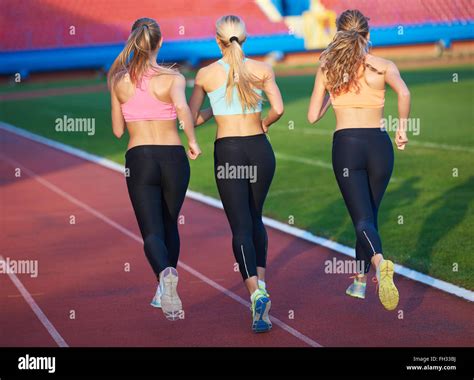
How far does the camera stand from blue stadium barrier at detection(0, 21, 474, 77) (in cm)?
4975

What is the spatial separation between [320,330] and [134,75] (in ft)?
7.71

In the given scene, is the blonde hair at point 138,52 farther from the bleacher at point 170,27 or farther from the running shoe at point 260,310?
the bleacher at point 170,27

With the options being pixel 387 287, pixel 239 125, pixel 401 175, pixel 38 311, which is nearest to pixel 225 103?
pixel 239 125

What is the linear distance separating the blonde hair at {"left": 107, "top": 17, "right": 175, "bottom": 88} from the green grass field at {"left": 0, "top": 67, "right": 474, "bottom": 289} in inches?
139

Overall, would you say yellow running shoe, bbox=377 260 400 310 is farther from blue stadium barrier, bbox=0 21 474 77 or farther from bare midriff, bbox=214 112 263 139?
blue stadium barrier, bbox=0 21 474 77

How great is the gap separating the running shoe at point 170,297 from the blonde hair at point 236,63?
1.36m

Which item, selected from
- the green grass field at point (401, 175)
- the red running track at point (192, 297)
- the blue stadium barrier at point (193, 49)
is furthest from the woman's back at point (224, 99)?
the blue stadium barrier at point (193, 49)

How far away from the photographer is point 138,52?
7328 mm

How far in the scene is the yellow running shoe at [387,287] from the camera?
711cm

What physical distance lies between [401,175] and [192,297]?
826 cm

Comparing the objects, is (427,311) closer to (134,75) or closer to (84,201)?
(134,75)

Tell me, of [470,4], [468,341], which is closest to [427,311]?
[468,341]

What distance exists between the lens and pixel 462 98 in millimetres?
29688

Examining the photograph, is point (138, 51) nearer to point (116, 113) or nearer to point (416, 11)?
point (116, 113)
